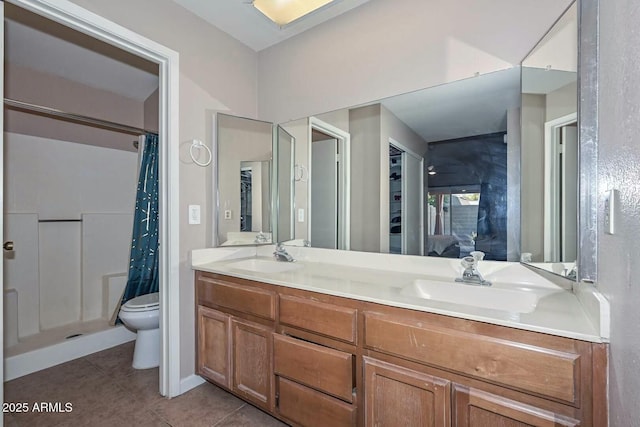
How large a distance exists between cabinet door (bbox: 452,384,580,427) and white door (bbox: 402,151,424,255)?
0.76 meters

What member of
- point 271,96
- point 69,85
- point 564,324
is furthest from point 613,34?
point 69,85

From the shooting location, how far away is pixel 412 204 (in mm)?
1675

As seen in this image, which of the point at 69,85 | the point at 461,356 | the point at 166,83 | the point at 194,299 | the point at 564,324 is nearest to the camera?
the point at 564,324

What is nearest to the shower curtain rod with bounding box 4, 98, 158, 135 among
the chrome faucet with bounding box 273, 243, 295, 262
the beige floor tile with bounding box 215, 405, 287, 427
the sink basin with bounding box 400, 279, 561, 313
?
the chrome faucet with bounding box 273, 243, 295, 262

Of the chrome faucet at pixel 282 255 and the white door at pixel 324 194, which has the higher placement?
the white door at pixel 324 194

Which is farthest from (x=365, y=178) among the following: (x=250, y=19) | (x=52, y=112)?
(x=52, y=112)

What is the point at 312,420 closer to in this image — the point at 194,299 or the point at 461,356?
the point at 461,356

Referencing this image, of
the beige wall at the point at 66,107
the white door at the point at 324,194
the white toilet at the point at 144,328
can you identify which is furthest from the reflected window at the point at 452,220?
Result: the beige wall at the point at 66,107

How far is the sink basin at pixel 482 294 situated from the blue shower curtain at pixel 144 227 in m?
2.36

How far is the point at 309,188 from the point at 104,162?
237 cm

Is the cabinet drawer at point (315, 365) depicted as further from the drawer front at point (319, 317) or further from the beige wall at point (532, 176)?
the beige wall at point (532, 176)

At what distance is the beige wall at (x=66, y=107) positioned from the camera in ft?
8.02

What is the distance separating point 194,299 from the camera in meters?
2.01

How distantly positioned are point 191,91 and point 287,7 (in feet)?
2.69
